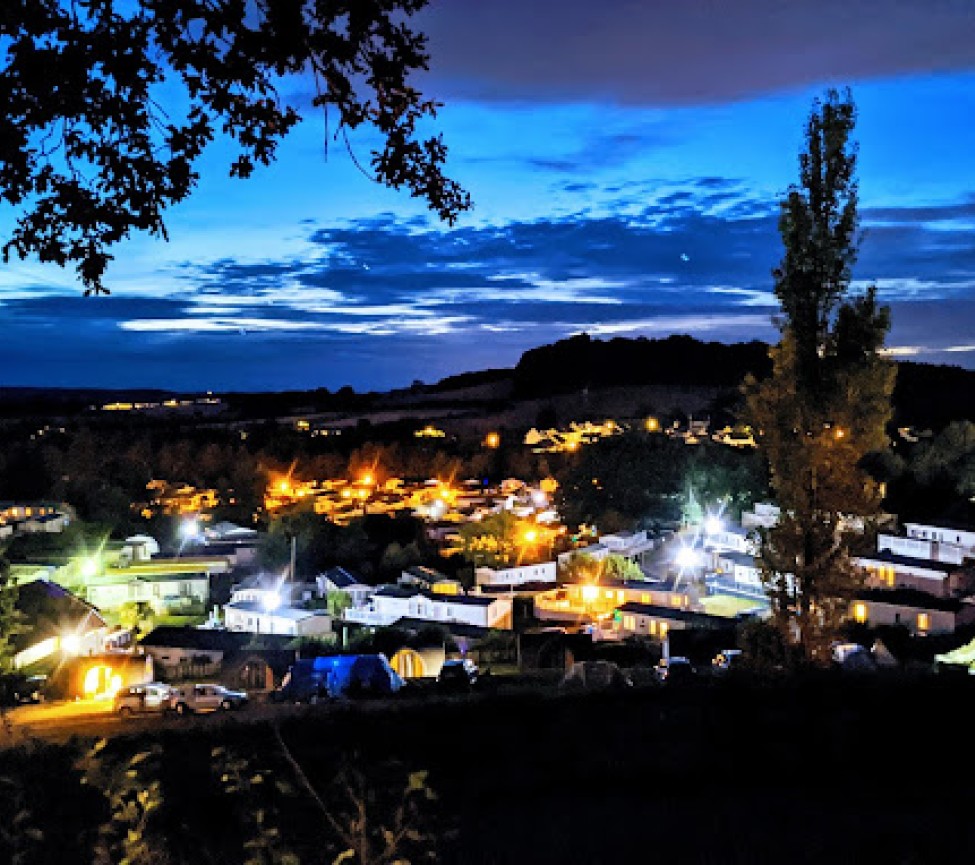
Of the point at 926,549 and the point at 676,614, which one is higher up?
the point at 926,549

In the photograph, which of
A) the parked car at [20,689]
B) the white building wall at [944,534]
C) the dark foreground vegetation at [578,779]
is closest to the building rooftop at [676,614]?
the white building wall at [944,534]

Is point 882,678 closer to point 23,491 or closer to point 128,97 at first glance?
point 128,97

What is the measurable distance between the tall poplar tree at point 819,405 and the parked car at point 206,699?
6250mm

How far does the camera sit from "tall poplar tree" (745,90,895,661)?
31.7 ft

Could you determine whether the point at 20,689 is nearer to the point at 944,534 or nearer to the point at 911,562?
the point at 911,562

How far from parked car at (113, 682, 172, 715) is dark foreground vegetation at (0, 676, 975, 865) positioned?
3449 millimetres

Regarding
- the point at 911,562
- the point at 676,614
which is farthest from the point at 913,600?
the point at 676,614

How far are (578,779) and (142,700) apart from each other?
646 cm

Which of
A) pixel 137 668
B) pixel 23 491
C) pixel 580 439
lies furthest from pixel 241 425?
pixel 137 668

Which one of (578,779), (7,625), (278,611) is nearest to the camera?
(578,779)

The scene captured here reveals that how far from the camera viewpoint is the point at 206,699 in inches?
449

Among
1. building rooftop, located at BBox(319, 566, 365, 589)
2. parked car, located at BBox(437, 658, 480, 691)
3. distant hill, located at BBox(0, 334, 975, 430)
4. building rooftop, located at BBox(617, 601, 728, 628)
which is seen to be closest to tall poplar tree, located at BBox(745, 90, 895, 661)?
parked car, located at BBox(437, 658, 480, 691)

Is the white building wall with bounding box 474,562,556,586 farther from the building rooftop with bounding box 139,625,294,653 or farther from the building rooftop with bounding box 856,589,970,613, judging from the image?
the building rooftop with bounding box 856,589,970,613

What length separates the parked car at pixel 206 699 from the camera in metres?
11.2
